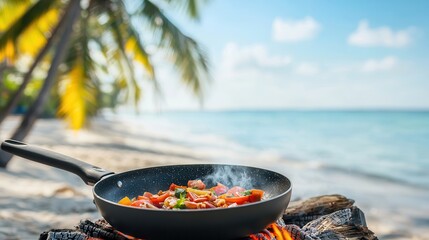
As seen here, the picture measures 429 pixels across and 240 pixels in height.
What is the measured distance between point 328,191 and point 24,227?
5.96 m

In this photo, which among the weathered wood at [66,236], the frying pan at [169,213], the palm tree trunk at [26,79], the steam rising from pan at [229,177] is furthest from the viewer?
the palm tree trunk at [26,79]

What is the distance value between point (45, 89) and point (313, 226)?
6.56m

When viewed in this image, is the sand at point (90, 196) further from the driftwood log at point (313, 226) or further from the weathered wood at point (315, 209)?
the weathered wood at point (315, 209)

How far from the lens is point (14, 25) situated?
7.59 m

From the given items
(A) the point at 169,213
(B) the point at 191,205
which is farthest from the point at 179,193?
(A) the point at 169,213

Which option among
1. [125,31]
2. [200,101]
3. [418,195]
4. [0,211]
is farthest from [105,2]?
[418,195]

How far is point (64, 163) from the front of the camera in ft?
7.08

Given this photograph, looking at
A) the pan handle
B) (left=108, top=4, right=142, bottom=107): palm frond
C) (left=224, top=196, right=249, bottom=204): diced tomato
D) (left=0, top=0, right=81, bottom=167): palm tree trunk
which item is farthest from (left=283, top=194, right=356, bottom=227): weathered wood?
(left=108, top=4, right=142, bottom=107): palm frond

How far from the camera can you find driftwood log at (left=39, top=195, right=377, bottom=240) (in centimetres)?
210

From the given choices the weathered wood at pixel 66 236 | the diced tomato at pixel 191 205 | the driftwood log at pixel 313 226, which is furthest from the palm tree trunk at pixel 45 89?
the diced tomato at pixel 191 205

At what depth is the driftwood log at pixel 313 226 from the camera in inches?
Result: 82.7

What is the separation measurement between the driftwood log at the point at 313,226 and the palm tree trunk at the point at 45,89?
577 cm

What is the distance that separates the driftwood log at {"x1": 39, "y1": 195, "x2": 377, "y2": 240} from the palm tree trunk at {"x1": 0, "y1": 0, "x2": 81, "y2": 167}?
18.9ft

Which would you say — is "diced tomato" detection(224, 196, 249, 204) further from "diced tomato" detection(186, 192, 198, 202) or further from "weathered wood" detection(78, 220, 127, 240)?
"weathered wood" detection(78, 220, 127, 240)
